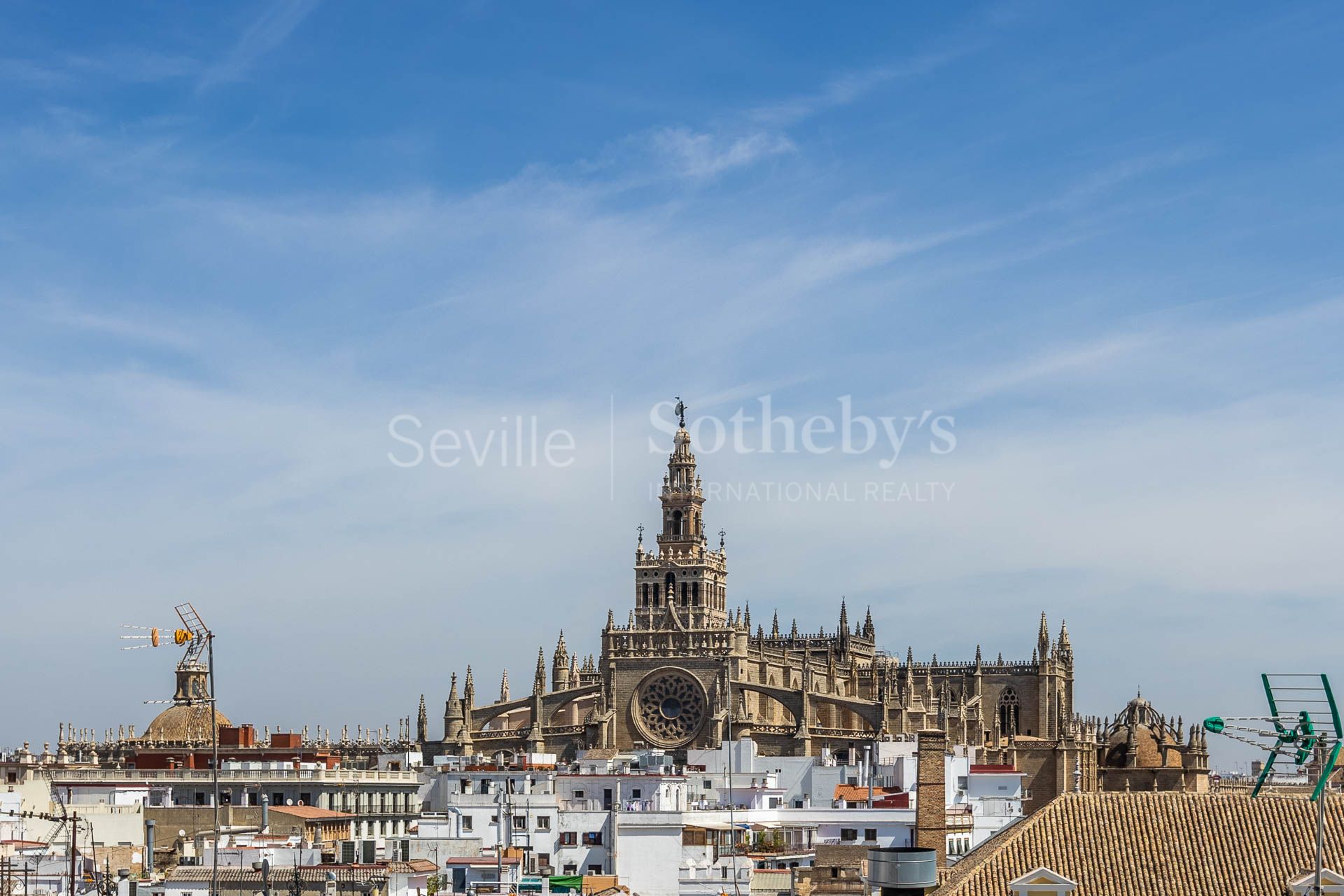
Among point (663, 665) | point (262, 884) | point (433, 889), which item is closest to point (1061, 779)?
point (433, 889)

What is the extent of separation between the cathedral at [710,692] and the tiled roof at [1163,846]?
61165 mm

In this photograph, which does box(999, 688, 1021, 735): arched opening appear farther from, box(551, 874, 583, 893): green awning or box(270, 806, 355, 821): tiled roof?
box(551, 874, 583, 893): green awning

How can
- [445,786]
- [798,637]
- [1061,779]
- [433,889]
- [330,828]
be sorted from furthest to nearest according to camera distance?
[798,637], [445,786], [330,828], [1061,779], [433,889]

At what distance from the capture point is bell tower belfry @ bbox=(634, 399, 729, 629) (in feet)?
401

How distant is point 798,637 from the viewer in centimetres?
14088

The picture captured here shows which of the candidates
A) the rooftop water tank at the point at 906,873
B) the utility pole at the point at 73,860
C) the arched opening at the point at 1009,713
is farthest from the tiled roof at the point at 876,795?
the rooftop water tank at the point at 906,873

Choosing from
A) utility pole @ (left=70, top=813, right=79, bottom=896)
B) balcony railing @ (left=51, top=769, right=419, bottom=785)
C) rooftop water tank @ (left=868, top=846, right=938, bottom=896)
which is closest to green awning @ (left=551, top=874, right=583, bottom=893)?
utility pole @ (left=70, top=813, right=79, bottom=896)

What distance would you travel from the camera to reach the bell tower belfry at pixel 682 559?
401 ft

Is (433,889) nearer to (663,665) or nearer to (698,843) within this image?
(698,843)

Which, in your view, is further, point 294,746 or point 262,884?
point 294,746

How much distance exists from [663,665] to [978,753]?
61.7 feet

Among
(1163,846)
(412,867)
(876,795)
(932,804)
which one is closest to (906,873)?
(1163,846)

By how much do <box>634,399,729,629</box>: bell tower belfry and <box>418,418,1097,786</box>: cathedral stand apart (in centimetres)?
8

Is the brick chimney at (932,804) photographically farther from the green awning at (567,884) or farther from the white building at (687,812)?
the green awning at (567,884)
